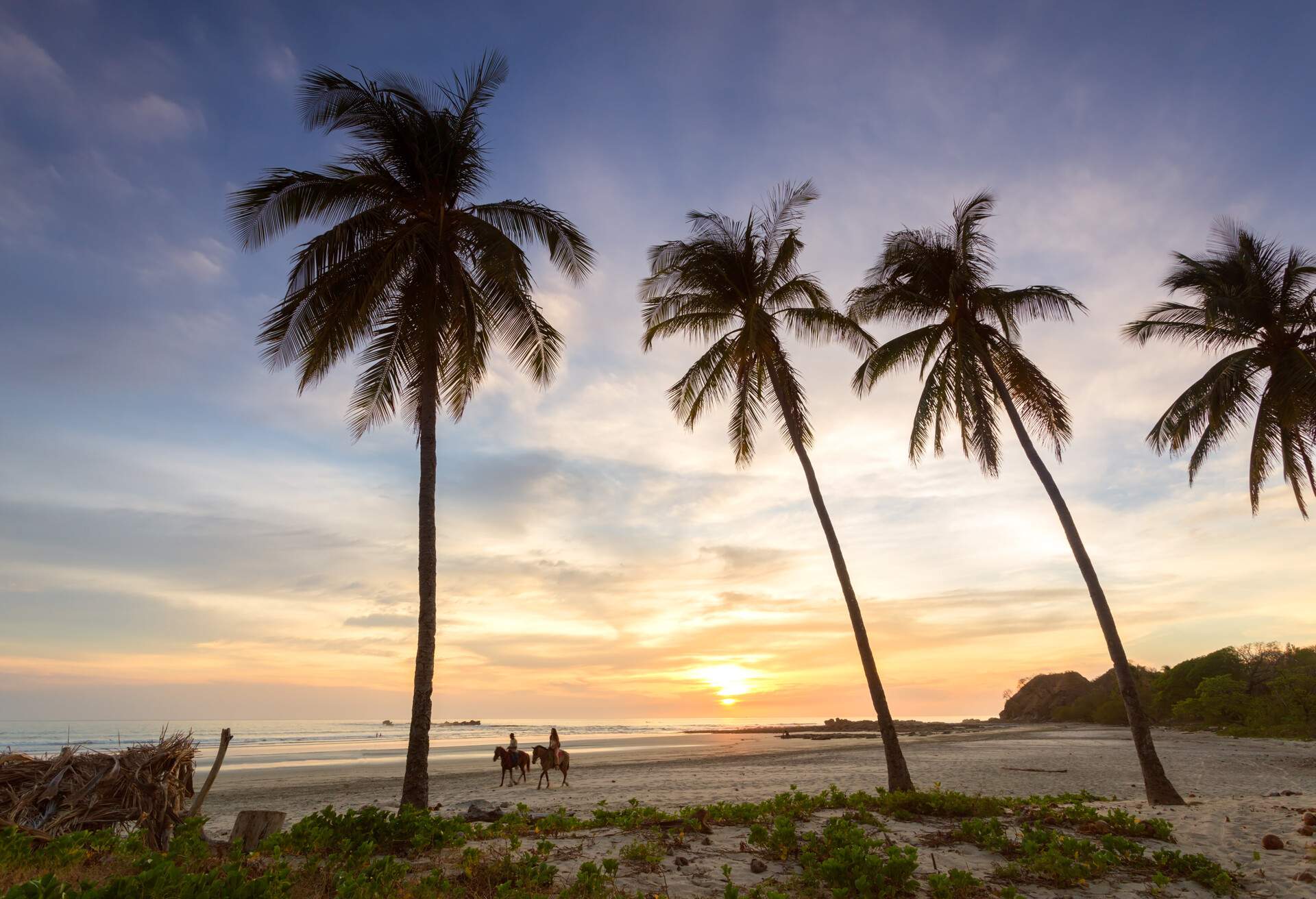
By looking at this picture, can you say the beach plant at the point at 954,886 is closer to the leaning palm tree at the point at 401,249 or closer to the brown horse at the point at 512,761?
the leaning palm tree at the point at 401,249

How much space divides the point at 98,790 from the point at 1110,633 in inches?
625

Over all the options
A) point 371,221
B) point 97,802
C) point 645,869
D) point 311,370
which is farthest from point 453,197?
point 645,869

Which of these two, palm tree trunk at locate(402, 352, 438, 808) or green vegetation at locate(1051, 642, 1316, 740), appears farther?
green vegetation at locate(1051, 642, 1316, 740)

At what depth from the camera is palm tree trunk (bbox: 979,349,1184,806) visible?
435 inches

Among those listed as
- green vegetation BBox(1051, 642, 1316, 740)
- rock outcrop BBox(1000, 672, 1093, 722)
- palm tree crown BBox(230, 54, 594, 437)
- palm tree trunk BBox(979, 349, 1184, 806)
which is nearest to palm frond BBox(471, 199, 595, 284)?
palm tree crown BBox(230, 54, 594, 437)

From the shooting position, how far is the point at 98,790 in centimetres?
765

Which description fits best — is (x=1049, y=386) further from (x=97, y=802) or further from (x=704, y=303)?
(x=97, y=802)

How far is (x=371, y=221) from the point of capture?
42.1 ft

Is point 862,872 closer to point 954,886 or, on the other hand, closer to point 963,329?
point 954,886

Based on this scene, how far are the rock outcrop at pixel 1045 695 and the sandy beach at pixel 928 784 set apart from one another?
29193 millimetres

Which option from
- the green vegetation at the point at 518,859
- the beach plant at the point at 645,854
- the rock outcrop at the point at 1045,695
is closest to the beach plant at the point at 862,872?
the green vegetation at the point at 518,859

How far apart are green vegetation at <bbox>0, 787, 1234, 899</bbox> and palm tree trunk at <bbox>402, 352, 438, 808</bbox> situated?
2714 millimetres

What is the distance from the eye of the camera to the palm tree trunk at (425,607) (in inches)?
409

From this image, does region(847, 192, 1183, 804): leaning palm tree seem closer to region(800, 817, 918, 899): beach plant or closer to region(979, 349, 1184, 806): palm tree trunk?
region(979, 349, 1184, 806): palm tree trunk
